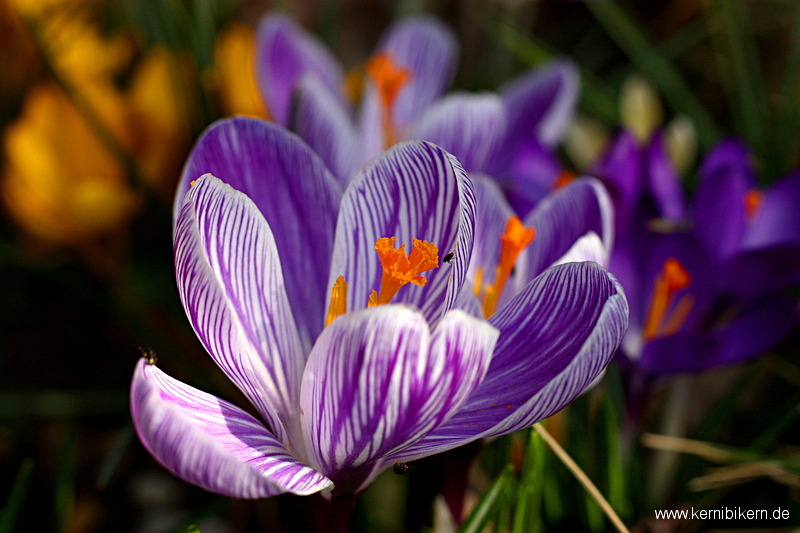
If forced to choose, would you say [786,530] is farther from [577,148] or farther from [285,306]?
[577,148]

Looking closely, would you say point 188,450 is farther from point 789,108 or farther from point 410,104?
point 789,108

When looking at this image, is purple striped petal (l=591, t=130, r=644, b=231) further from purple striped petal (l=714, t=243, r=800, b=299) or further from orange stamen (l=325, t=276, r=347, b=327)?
orange stamen (l=325, t=276, r=347, b=327)

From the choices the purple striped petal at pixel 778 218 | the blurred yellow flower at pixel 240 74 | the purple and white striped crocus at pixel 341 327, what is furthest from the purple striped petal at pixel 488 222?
the blurred yellow flower at pixel 240 74

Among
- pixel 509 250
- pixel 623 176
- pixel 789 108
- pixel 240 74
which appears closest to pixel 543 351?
pixel 509 250

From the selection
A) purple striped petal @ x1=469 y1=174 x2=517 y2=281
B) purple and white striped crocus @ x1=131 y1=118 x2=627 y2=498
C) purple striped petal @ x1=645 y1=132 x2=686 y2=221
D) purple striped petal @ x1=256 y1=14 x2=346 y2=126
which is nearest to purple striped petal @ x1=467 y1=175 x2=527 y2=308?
purple striped petal @ x1=469 y1=174 x2=517 y2=281

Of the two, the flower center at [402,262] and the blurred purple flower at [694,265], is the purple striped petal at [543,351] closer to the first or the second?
the flower center at [402,262]

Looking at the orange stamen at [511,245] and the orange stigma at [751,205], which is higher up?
the orange stamen at [511,245]
